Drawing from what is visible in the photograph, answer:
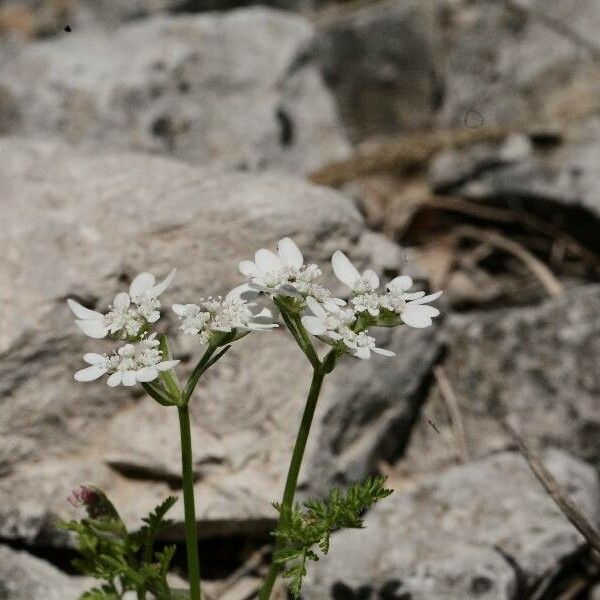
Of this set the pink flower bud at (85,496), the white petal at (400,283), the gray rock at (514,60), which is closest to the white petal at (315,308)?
the white petal at (400,283)

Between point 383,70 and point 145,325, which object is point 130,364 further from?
point 383,70

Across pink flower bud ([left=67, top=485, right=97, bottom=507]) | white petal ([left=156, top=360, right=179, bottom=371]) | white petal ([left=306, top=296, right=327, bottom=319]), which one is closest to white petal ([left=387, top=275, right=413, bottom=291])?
white petal ([left=306, top=296, right=327, bottom=319])

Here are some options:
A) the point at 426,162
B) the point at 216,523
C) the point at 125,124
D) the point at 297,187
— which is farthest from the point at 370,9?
the point at 216,523

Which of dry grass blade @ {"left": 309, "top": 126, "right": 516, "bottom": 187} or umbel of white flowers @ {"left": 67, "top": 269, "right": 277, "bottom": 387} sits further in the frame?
dry grass blade @ {"left": 309, "top": 126, "right": 516, "bottom": 187}

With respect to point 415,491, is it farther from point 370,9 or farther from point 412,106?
point 370,9

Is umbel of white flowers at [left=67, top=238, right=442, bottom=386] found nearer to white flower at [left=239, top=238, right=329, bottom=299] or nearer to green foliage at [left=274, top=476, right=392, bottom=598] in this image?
white flower at [left=239, top=238, right=329, bottom=299]

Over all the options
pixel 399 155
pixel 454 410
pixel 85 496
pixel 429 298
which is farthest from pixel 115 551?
pixel 399 155
